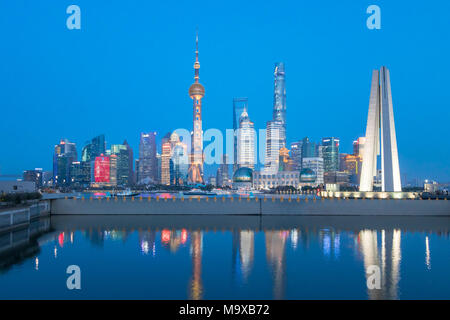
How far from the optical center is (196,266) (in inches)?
1125

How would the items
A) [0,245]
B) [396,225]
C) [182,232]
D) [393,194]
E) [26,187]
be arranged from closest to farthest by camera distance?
[0,245], [182,232], [396,225], [393,194], [26,187]

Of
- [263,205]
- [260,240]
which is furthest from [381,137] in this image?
[260,240]

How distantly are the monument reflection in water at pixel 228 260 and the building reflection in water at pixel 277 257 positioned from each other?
76 mm

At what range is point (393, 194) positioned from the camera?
6312 cm

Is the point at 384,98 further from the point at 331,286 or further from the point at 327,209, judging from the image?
the point at 331,286

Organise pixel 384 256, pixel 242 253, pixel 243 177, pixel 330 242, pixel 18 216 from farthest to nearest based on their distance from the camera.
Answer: pixel 243 177 → pixel 18 216 → pixel 330 242 → pixel 242 253 → pixel 384 256

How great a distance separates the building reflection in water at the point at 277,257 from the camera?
23.0 metres

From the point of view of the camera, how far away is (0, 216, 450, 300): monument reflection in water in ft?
73.9

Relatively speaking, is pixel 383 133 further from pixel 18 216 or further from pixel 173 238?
pixel 18 216

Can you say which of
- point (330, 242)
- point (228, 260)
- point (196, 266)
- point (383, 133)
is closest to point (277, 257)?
point (228, 260)

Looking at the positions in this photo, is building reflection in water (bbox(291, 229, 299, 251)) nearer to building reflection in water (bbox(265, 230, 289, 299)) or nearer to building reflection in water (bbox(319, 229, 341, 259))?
building reflection in water (bbox(265, 230, 289, 299))

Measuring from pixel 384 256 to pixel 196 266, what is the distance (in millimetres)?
15350

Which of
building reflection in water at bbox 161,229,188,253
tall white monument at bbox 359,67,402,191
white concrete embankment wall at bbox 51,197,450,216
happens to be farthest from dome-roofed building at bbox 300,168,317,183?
building reflection in water at bbox 161,229,188,253

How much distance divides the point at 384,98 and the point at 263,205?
25.6 meters
